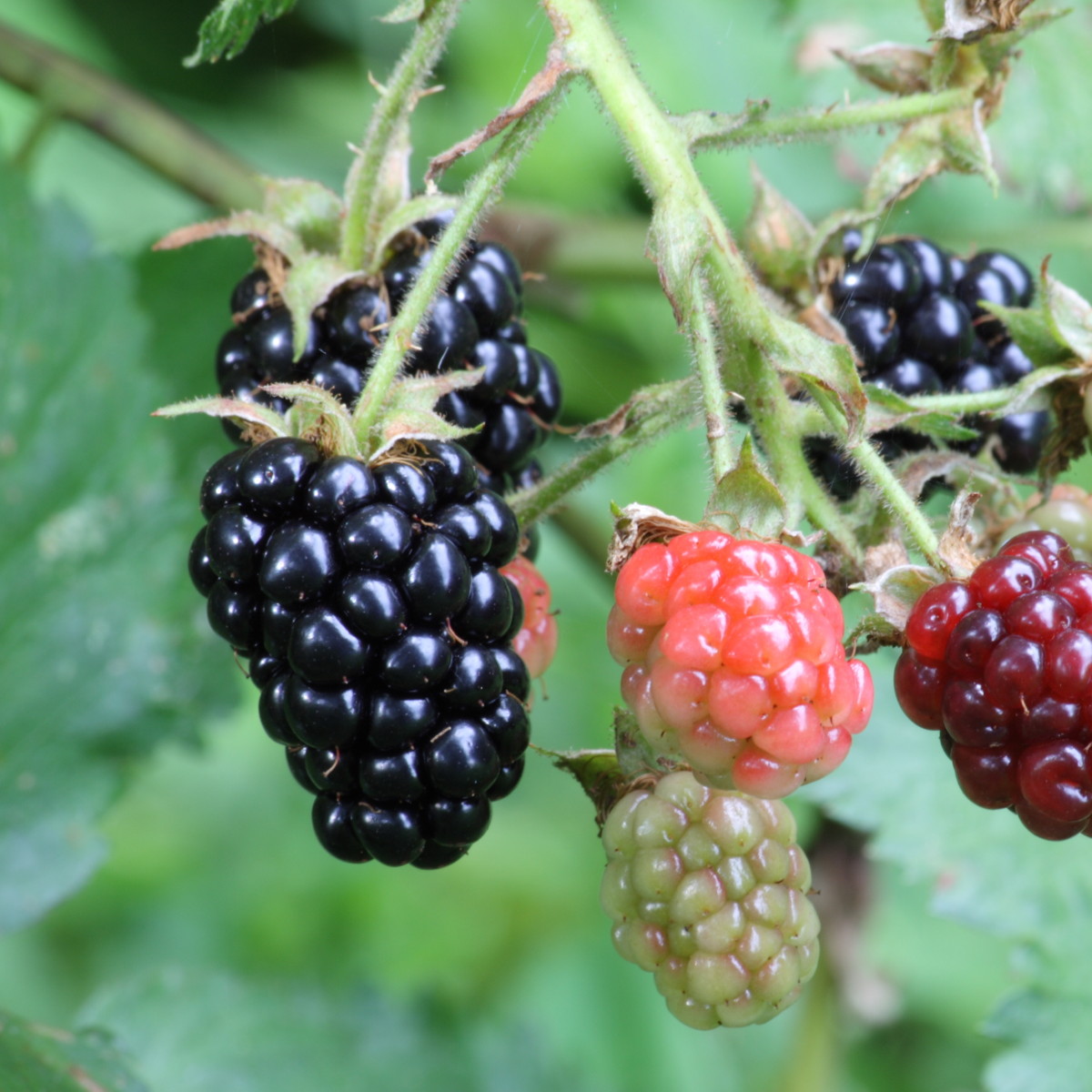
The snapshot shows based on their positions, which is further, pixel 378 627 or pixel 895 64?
pixel 895 64

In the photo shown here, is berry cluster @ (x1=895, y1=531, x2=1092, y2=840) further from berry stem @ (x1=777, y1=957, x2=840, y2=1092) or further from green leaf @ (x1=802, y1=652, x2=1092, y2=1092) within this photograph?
berry stem @ (x1=777, y1=957, x2=840, y2=1092)

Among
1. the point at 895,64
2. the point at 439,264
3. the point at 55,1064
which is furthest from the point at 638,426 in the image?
the point at 55,1064

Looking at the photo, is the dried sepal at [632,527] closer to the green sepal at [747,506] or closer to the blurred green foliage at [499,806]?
the green sepal at [747,506]

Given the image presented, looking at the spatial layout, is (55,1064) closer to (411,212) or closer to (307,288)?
(307,288)

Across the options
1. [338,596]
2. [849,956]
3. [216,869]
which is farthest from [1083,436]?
[216,869]

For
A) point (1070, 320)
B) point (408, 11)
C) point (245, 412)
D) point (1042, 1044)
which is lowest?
point (1042, 1044)

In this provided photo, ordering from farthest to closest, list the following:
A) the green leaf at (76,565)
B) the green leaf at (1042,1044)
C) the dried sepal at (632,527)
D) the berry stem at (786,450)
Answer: the green leaf at (76,565)
the green leaf at (1042,1044)
the berry stem at (786,450)
the dried sepal at (632,527)

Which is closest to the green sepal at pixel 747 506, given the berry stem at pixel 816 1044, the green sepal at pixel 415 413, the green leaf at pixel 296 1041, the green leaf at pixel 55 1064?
the green sepal at pixel 415 413
